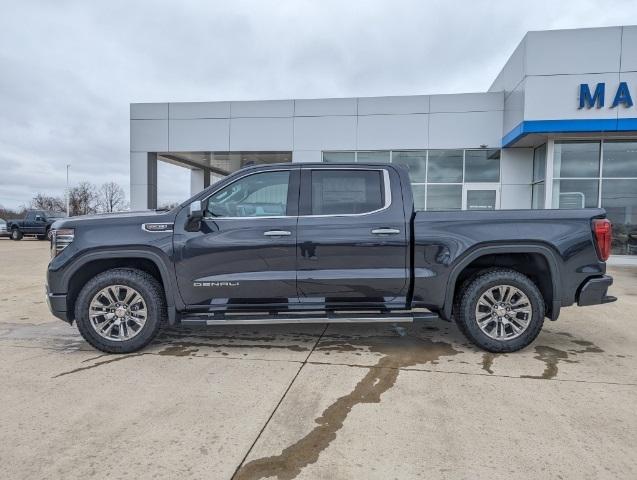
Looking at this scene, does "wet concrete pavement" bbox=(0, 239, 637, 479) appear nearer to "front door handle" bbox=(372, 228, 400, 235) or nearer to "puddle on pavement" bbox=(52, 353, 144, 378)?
"puddle on pavement" bbox=(52, 353, 144, 378)

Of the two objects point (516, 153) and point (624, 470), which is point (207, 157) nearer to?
point (516, 153)

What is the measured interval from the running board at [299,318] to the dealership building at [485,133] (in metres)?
9.88

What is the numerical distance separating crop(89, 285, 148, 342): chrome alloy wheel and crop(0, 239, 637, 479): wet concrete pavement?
27 cm

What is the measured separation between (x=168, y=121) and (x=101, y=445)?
16.1 meters

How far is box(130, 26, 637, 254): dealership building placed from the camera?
12.5 m

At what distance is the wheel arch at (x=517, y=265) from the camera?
4422 millimetres

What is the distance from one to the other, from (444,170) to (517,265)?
11643 millimetres

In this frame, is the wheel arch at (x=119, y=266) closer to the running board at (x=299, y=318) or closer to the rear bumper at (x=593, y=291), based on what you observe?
the running board at (x=299, y=318)

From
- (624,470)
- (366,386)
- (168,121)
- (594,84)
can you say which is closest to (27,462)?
(366,386)

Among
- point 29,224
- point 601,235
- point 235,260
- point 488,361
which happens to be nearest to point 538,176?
point 601,235

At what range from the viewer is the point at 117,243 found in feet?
14.4

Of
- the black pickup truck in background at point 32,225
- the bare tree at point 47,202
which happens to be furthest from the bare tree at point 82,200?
the black pickup truck in background at point 32,225

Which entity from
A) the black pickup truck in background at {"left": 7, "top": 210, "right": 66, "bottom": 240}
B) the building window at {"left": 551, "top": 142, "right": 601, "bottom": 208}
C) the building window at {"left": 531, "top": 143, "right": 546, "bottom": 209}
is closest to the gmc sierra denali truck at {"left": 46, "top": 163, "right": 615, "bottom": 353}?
the building window at {"left": 551, "top": 142, "right": 601, "bottom": 208}

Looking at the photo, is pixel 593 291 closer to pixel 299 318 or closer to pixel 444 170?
pixel 299 318
